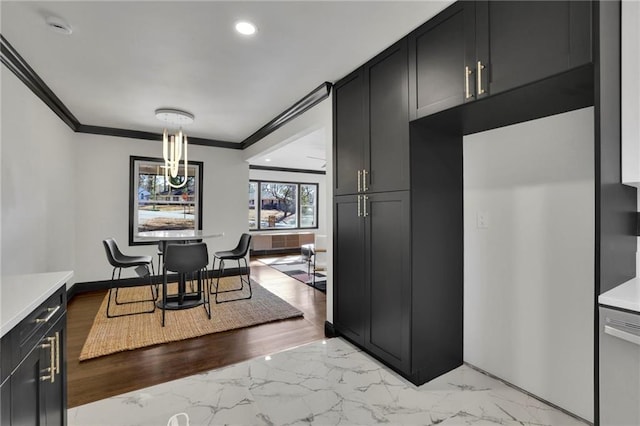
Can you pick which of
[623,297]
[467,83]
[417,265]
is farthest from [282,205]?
[623,297]

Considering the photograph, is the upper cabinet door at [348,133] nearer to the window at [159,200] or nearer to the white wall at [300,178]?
the window at [159,200]

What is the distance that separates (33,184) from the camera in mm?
2947

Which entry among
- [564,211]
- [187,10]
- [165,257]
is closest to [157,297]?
[165,257]

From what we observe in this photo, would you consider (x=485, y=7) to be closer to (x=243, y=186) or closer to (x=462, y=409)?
(x=462, y=409)

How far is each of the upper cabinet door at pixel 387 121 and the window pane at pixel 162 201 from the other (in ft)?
13.0

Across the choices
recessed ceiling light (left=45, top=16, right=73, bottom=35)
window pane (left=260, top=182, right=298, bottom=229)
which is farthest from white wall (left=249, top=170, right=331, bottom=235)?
recessed ceiling light (left=45, top=16, right=73, bottom=35)

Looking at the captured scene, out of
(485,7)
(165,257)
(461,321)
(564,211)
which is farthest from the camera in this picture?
(165,257)

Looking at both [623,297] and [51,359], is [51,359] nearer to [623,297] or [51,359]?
[51,359]

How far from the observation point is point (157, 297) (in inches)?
164

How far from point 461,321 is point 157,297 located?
12.5ft

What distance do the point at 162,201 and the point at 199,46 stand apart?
11.6ft

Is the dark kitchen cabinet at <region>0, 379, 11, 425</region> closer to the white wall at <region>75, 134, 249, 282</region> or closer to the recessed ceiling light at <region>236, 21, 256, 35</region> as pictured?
the recessed ceiling light at <region>236, 21, 256, 35</region>

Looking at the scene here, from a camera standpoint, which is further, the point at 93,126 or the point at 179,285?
the point at 93,126

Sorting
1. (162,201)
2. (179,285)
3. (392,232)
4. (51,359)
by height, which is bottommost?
(179,285)
